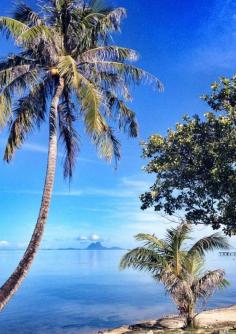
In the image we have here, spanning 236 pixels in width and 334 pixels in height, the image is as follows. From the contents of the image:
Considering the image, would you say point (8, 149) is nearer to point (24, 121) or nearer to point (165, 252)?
point (24, 121)

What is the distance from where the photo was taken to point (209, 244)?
20688 millimetres

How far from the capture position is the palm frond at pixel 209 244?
812 inches

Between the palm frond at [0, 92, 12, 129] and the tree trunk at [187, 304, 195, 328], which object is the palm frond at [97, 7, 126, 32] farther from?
the tree trunk at [187, 304, 195, 328]

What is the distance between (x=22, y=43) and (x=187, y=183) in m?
10.8

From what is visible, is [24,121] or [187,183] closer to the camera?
[24,121]

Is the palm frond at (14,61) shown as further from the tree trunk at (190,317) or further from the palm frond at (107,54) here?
the tree trunk at (190,317)

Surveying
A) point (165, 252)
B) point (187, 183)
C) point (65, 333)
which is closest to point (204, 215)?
point (187, 183)

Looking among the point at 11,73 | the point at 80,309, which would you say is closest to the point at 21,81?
the point at 11,73

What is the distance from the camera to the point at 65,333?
3478 cm

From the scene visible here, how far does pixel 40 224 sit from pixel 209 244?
27.8 feet

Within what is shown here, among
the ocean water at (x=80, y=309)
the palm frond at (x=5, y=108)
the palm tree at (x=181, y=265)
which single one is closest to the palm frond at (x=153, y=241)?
the palm tree at (x=181, y=265)

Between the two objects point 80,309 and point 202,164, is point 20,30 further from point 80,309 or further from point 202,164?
point 80,309

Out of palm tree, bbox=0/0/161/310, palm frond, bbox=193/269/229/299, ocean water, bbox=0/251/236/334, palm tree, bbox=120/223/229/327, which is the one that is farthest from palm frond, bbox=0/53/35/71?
ocean water, bbox=0/251/236/334

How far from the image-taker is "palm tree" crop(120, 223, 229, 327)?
1928 centimetres
